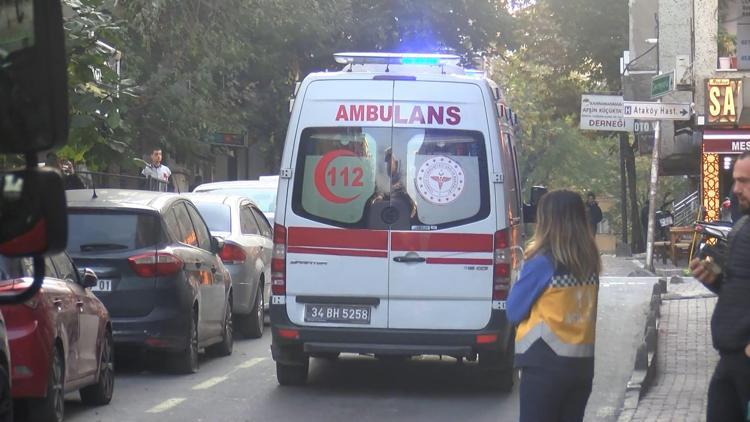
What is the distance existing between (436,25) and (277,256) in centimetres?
3266

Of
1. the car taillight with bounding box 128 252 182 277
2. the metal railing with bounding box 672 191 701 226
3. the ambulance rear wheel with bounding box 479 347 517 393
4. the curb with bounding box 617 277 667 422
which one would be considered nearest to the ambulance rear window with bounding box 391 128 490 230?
the ambulance rear wheel with bounding box 479 347 517 393

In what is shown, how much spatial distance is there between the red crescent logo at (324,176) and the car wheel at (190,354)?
211cm

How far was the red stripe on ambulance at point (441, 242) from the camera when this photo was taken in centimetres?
1110

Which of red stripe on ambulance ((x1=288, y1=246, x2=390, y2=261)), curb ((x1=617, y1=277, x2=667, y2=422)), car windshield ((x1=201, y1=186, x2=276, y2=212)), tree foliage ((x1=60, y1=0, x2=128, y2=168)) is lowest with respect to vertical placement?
curb ((x1=617, y1=277, x2=667, y2=422))

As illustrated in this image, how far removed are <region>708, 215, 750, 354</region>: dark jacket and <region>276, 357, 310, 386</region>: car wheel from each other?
5782mm

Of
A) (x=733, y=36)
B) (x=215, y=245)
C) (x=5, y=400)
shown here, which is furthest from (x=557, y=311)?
(x=733, y=36)

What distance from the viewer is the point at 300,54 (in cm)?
4188

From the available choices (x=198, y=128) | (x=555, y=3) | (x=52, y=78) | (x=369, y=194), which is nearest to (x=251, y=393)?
Result: (x=369, y=194)

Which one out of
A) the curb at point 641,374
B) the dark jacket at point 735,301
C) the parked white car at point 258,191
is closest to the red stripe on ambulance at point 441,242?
the curb at point 641,374

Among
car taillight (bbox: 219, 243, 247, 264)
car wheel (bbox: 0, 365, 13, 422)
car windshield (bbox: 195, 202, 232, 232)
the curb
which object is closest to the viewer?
car wheel (bbox: 0, 365, 13, 422)

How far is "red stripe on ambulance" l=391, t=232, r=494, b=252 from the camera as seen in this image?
1110 centimetres

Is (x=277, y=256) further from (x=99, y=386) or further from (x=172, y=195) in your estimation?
(x=172, y=195)

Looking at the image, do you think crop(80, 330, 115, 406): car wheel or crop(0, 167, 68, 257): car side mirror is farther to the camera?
crop(80, 330, 115, 406): car wheel

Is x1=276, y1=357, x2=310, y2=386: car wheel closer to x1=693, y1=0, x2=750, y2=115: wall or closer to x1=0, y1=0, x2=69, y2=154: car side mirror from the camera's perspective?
x1=0, y1=0, x2=69, y2=154: car side mirror
